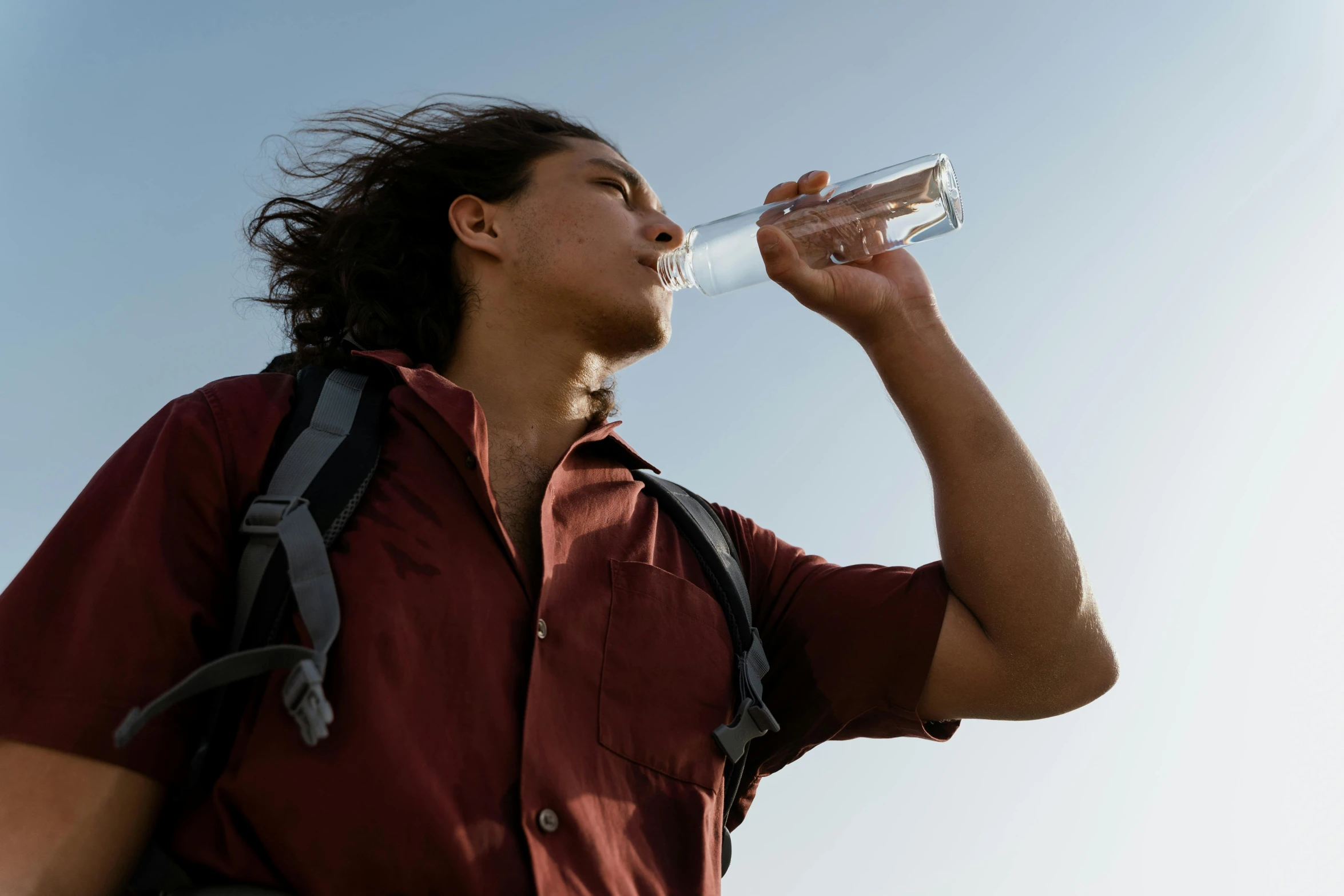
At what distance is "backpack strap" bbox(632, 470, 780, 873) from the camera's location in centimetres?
300

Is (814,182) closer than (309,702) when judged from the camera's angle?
No

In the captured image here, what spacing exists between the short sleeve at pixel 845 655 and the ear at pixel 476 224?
1.71 metres

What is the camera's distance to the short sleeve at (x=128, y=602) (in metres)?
2.18

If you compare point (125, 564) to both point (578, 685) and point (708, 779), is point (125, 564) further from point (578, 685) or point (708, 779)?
point (708, 779)

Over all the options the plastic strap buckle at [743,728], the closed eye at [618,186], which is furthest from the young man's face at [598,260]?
the plastic strap buckle at [743,728]

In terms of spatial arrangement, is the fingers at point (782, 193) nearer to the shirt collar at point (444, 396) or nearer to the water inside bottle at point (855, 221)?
the water inside bottle at point (855, 221)

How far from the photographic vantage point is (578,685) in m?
2.72

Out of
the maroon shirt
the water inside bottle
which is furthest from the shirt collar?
the water inside bottle

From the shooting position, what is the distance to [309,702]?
2.17m

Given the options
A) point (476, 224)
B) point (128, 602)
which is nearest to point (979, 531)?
point (128, 602)

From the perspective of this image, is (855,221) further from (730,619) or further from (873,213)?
(730,619)

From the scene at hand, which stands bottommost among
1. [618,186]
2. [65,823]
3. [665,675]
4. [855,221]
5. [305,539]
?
[65,823]

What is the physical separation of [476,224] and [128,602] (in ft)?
7.84

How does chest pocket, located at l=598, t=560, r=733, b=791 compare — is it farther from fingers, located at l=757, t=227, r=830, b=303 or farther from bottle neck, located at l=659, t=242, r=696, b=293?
bottle neck, located at l=659, t=242, r=696, b=293
